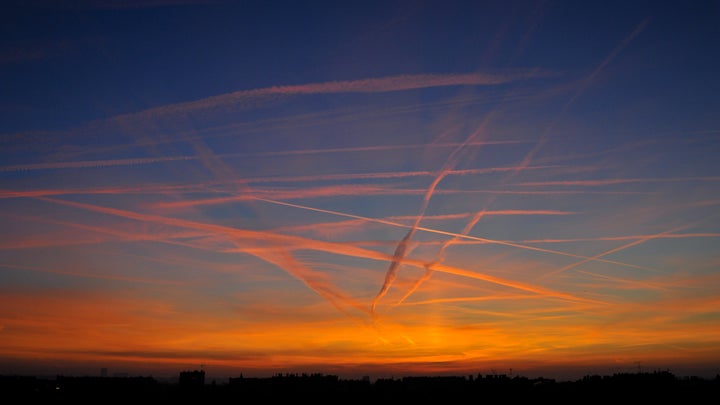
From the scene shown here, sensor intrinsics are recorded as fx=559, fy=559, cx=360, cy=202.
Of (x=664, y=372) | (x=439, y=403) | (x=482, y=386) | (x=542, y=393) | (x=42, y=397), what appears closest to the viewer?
(x=42, y=397)

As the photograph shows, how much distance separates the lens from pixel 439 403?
120 meters

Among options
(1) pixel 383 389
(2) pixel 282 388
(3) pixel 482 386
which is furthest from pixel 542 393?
(2) pixel 282 388

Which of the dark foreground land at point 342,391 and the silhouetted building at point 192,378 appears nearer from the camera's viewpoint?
the dark foreground land at point 342,391

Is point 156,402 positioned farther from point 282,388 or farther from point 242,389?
point 282,388

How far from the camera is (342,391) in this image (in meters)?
140

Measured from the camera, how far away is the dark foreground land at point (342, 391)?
11194 cm

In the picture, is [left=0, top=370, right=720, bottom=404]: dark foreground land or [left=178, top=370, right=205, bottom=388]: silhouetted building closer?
[left=0, top=370, right=720, bottom=404]: dark foreground land

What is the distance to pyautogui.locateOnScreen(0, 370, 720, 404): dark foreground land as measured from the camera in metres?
112

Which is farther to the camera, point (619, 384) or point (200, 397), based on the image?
point (619, 384)

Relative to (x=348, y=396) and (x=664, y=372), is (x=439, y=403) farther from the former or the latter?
(x=664, y=372)

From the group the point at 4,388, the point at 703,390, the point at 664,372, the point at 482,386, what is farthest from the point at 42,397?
the point at 664,372

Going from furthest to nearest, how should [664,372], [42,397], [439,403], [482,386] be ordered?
[664,372]
[482,386]
[439,403]
[42,397]

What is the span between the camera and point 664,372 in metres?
151

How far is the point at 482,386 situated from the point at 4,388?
10444 cm
